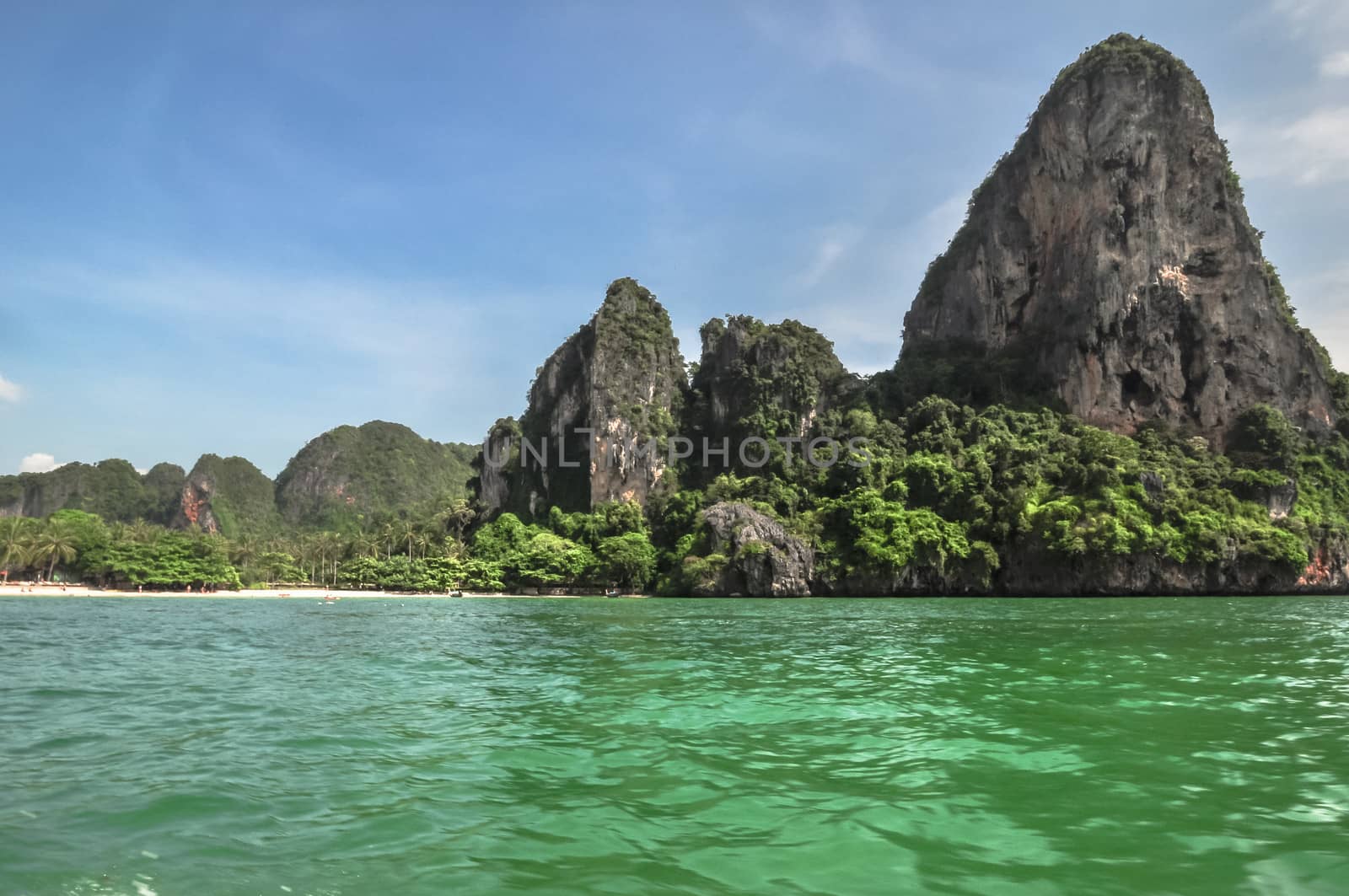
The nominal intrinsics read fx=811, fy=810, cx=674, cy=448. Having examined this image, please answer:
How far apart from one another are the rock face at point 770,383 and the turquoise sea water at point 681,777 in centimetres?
8146

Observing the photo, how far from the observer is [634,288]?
367ft

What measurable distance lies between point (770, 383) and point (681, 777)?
91547mm

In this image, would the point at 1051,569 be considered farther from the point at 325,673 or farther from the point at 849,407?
the point at 325,673

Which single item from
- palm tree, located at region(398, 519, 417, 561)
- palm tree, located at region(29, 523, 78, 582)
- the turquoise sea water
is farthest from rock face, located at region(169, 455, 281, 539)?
the turquoise sea water

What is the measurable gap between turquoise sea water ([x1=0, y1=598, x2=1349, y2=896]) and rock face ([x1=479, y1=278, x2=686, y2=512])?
8472 centimetres

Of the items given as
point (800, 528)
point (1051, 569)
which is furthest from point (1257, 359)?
point (800, 528)

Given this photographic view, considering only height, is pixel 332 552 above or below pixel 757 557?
above

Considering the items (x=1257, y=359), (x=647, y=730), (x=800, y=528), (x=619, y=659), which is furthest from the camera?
(x=1257, y=359)

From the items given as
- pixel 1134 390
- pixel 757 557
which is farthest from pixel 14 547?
pixel 1134 390

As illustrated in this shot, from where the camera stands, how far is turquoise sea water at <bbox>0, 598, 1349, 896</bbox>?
4488mm

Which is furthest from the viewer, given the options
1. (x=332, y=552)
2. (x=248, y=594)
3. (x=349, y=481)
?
(x=349, y=481)

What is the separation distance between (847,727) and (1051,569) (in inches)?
2295

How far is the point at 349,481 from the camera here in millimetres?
182625

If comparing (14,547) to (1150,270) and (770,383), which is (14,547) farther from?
(1150,270)
